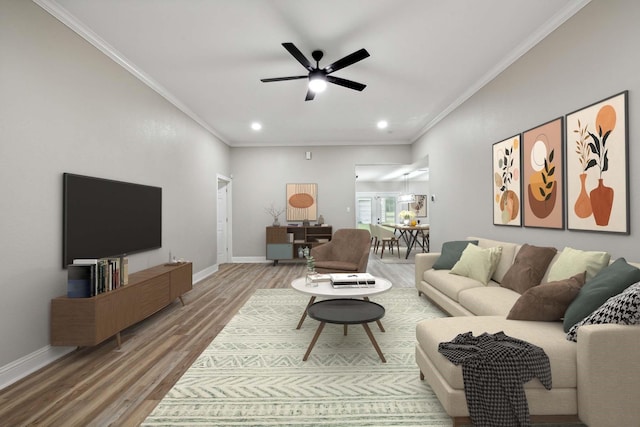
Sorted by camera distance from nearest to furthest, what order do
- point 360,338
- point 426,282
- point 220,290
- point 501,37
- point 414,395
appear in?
point 414,395, point 360,338, point 501,37, point 426,282, point 220,290

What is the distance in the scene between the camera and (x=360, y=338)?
2.95 meters

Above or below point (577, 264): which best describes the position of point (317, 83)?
above

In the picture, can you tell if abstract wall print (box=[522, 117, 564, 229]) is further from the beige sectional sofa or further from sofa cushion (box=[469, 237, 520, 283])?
the beige sectional sofa

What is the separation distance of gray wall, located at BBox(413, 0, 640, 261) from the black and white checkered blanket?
54.9 inches

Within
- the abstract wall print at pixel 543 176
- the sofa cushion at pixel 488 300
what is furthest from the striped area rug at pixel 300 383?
the abstract wall print at pixel 543 176

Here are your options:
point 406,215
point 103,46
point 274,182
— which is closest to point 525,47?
point 103,46

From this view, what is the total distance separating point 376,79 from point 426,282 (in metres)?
2.74

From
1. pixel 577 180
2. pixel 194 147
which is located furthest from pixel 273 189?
pixel 577 180

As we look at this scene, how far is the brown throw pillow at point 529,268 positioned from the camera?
8.86 ft

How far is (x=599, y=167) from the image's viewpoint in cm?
247

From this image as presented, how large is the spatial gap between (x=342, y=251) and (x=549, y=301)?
3171 mm

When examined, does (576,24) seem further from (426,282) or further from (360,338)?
(360,338)

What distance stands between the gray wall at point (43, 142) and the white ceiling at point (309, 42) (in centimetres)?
29

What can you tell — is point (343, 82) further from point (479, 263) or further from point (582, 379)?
point (582, 379)
